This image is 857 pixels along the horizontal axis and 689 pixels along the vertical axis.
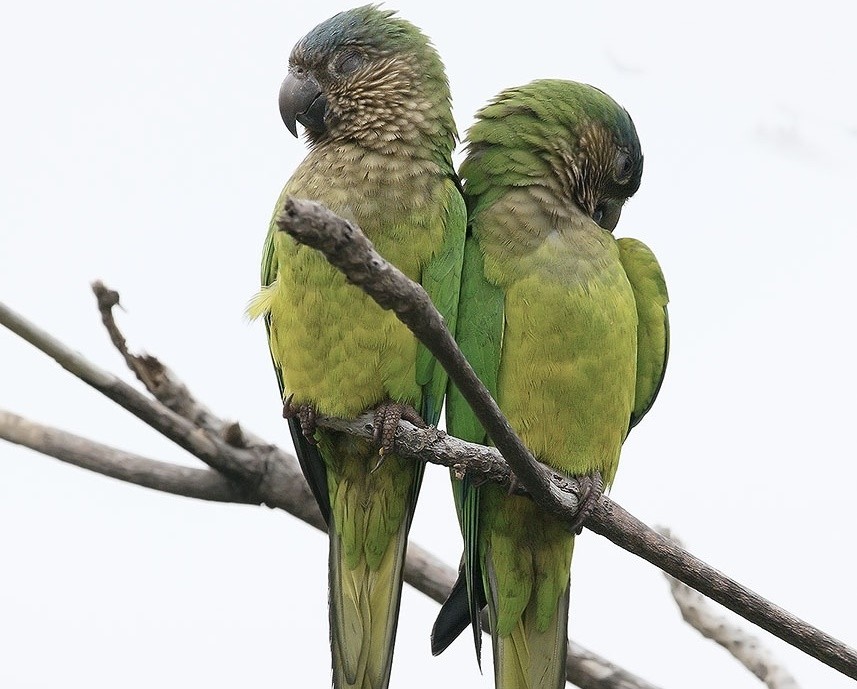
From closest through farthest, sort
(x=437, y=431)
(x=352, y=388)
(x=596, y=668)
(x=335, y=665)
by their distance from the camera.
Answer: (x=437, y=431), (x=352, y=388), (x=335, y=665), (x=596, y=668)

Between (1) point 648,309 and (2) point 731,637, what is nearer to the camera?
(1) point 648,309

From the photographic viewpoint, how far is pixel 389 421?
6.03 ft

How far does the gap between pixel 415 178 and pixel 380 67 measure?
0.97 feet

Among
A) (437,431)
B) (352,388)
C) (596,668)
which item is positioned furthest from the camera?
(596,668)

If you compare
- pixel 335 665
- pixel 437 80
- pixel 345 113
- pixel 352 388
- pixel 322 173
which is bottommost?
pixel 335 665

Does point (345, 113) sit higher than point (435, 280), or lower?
higher

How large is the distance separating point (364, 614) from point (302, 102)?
1.08m

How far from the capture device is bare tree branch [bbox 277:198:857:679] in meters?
1.15

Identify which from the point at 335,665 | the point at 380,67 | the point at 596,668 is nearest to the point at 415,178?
the point at 380,67

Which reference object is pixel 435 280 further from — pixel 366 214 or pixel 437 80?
pixel 437 80

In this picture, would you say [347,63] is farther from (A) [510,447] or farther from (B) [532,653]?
(B) [532,653]

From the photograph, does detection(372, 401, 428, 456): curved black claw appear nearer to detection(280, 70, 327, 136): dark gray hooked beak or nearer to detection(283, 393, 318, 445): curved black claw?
detection(283, 393, 318, 445): curved black claw

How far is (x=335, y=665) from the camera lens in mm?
2047

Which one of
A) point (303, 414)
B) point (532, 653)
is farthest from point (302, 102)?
point (532, 653)
